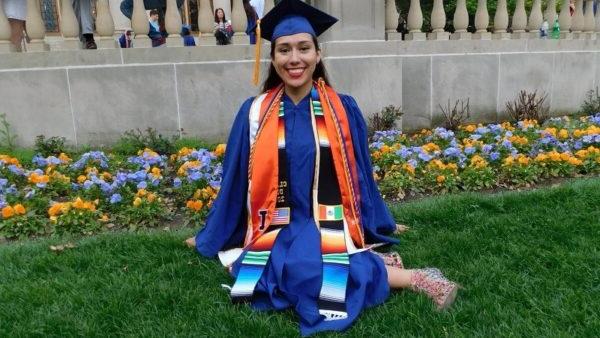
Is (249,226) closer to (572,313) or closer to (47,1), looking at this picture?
(572,313)

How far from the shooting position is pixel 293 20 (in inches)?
109

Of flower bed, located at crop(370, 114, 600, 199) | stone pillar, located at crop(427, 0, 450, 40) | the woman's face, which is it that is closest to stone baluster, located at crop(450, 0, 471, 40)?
stone pillar, located at crop(427, 0, 450, 40)

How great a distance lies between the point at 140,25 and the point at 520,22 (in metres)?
5.08

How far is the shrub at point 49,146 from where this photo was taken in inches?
212

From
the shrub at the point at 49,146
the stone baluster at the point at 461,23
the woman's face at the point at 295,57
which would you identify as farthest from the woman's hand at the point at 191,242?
the stone baluster at the point at 461,23

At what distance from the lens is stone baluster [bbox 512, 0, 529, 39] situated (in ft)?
24.3

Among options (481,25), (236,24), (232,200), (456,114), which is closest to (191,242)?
(232,200)

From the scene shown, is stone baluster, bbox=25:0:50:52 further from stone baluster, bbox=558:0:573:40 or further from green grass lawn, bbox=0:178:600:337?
stone baluster, bbox=558:0:573:40

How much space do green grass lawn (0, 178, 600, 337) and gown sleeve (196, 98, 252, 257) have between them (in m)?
0.14

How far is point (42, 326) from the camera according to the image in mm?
2496

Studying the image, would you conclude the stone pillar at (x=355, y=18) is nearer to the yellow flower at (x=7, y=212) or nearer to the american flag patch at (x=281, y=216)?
the american flag patch at (x=281, y=216)

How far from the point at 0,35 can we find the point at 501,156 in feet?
Result: 17.1

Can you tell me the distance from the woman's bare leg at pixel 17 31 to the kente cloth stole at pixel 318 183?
449cm

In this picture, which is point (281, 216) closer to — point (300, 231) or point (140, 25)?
point (300, 231)
